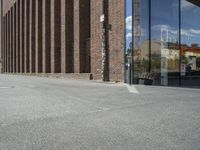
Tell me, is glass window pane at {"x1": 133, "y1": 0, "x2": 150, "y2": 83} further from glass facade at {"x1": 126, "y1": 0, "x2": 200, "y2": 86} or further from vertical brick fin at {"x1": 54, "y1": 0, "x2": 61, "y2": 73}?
vertical brick fin at {"x1": 54, "y1": 0, "x2": 61, "y2": 73}

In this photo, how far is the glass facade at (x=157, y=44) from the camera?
23.2m

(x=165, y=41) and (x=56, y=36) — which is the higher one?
(x=56, y=36)

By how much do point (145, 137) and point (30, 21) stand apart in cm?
4288

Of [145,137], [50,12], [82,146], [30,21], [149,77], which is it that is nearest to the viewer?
[82,146]

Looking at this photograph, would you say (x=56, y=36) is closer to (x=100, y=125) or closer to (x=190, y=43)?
(x=190, y=43)

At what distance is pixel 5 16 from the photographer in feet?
243

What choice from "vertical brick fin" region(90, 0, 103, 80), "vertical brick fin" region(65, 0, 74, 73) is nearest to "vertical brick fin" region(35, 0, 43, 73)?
"vertical brick fin" region(65, 0, 74, 73)

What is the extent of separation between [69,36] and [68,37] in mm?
202

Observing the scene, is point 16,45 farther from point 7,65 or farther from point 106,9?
point 106,9

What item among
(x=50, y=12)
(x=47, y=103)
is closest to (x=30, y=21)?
(x=50, y=12)

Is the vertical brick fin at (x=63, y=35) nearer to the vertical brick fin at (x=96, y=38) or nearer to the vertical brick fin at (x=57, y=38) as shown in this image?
the vertical brick fin at (x=57, y=38)

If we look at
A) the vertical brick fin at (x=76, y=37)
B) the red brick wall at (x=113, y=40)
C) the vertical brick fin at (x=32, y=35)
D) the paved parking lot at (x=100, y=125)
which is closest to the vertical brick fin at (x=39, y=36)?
the vertical brick fin at (x=32, y=35)

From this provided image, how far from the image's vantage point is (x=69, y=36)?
→ 35.3m

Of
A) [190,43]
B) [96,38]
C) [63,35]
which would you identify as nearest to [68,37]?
[63,35]
